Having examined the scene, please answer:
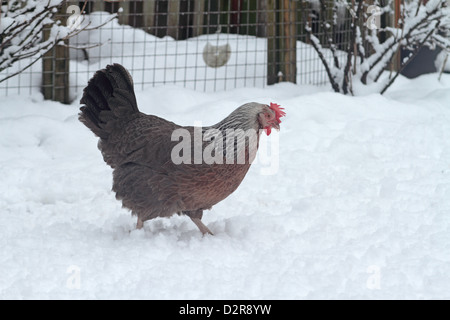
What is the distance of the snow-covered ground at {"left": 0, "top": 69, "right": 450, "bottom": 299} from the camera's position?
11.1 ft

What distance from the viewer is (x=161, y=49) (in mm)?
7664

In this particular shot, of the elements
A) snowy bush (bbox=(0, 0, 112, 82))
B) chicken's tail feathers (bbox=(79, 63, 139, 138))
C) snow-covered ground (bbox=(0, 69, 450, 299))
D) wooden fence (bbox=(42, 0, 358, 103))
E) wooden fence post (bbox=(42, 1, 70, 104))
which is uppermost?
wooden fence (bbox=(42, 0, 358, 103))

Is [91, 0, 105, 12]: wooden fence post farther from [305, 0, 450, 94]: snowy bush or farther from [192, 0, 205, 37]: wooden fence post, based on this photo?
[305, 0, 450, 94]: snowy bush

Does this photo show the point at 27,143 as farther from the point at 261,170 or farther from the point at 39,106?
the point at 261,170

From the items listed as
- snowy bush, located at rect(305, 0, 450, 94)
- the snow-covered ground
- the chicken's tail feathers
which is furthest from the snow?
the chicken's tail feathers

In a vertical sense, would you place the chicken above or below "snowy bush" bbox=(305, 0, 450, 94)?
below

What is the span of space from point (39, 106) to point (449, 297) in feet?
14.9

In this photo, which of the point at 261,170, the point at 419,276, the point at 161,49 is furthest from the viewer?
the point at 161,49

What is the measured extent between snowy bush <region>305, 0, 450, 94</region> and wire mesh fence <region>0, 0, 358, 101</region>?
33 cm

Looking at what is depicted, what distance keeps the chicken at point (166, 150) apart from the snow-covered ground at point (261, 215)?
0.86ft

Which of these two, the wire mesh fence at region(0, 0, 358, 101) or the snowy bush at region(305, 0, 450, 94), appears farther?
the wire mesh fence at region(0, 0, 358, 101)

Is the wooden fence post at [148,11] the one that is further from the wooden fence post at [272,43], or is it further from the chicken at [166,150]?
the chicken at [166,150]

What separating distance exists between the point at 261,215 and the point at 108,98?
1.31m
